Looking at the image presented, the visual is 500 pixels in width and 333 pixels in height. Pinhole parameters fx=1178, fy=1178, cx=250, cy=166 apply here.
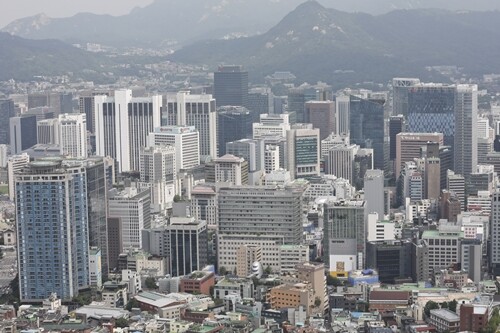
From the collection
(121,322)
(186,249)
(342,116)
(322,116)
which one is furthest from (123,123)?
(121,322)

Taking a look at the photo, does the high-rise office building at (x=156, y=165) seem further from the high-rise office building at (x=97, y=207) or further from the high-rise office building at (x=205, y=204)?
the high-rise office building at (x=97, y=207)

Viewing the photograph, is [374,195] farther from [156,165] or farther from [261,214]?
[156,165]

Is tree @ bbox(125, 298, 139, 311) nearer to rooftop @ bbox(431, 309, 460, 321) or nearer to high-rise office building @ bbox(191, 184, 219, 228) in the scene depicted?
rooftop @ bbox(431, 309, 460, 321)

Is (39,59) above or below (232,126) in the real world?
above

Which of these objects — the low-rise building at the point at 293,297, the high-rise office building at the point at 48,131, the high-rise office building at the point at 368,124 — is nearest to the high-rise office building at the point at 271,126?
the high-rise office building at the point at 368,124

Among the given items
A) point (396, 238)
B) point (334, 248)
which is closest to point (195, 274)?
point (334, 248)

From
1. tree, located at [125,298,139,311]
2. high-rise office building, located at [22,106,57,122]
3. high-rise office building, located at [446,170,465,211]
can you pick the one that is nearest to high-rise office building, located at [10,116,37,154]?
high-rise office building, located at [22,106,57,122]

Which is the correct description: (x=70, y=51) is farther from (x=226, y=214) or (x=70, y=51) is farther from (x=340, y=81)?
(x=226, y=214)
